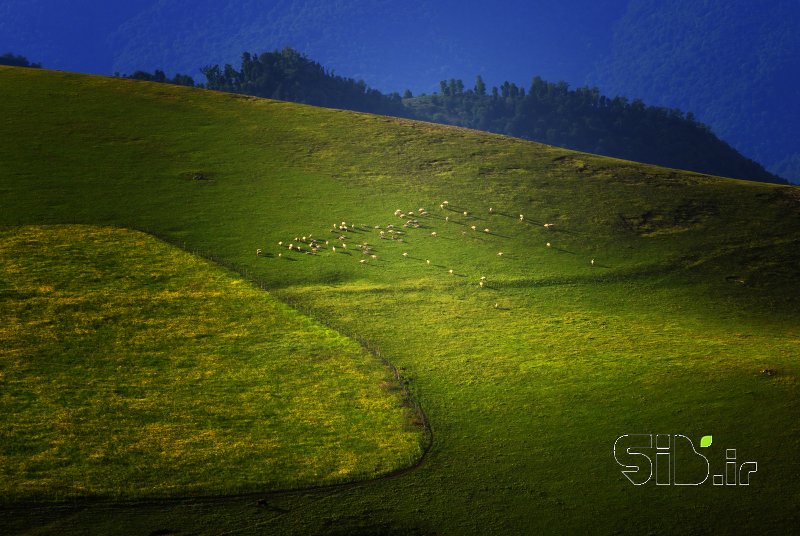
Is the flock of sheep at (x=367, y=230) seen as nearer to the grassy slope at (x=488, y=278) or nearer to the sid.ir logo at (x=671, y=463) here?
the grassy slope at (x=488, y=278)

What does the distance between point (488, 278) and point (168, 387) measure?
25390 millimetres

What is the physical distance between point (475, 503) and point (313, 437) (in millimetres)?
8136

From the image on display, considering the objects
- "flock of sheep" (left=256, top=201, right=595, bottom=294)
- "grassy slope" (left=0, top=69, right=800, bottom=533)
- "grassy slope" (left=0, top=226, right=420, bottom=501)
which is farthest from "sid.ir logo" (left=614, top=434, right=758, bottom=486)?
"flock of sheep" (left=256, top=201, right=595, bottom=294)

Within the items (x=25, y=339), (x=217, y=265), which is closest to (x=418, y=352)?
(x=217, y=265)

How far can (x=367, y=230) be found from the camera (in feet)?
207

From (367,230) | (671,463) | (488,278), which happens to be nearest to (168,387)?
(671,463)

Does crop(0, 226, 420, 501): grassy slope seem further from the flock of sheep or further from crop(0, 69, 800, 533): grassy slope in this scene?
the flock of sheep

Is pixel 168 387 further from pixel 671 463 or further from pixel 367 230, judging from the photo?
pixel 367 230

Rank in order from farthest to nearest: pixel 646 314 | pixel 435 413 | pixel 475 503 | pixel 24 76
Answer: pixel 24 76, pixel 646 314, pixel 435 413, pixel 475 503

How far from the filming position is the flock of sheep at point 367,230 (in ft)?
194

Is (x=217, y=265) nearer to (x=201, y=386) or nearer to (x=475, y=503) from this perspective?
(x=201, y=386)

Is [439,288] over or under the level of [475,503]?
over

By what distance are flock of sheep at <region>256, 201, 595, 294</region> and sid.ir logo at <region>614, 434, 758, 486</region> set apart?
71.4 ft

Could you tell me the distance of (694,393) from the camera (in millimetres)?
39406
